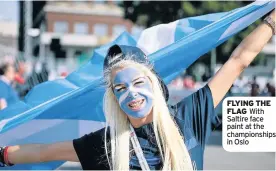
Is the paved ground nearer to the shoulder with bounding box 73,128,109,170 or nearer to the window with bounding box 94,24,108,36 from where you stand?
the shoulder with bounding box 73,128,109,170

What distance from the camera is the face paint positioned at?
220 cm

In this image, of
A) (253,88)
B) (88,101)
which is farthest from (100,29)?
(88,101)

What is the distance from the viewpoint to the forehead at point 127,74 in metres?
2.25

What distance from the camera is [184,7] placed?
32.2 meters

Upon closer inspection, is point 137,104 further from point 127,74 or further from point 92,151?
point 92,151

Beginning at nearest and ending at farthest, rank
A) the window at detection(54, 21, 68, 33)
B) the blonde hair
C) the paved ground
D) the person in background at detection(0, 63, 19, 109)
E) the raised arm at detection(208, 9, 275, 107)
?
1. the blonde hair
2. the raised arm at detection(208, 9, 275, 107)
3. the person in background at detection(0, 63, 19, 109)
4. the paved ground
5. the window at detection(54, 21, 68, 33)

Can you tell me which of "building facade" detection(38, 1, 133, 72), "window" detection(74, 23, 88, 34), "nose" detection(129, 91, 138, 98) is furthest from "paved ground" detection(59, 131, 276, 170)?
"window" detection(74, 23, 88, 34)

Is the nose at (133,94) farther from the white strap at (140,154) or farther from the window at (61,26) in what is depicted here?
the window at (61,26)

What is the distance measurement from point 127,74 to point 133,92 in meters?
0.08

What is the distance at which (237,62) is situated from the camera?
2.54 m

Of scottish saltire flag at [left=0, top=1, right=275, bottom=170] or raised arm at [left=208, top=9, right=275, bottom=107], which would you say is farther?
scottish saltire flag at [left=0, top=1, right=275, bottom=170]

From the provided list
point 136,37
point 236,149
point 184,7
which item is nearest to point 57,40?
point 184,7

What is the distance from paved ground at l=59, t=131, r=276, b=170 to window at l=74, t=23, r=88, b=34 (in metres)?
53.2

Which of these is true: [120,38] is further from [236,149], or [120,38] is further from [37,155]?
[37,155]
